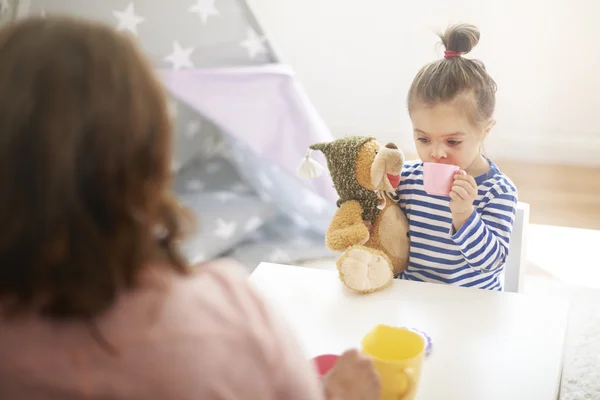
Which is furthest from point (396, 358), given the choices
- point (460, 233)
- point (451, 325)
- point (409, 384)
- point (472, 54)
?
point (472, 54)

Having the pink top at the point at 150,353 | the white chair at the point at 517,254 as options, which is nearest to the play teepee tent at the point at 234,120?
the white chair at the point at 517,254

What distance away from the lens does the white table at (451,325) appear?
2.89 feet

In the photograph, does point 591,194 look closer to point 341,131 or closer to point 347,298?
point 341,131

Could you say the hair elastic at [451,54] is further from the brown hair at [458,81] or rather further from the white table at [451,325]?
the white table at [451,325]

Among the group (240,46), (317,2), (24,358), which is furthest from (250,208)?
(24,358)

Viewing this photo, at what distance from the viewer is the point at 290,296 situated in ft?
3.66

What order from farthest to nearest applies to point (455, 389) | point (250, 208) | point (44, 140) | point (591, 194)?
1. point (591, 194)
2. point (250, 208)
3. point (455, 389)
4. point (44, 140)

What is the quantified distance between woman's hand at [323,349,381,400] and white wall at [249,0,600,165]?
88.2 inches

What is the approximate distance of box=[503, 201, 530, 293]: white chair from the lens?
130 centimetres

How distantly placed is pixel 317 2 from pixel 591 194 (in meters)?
1.39

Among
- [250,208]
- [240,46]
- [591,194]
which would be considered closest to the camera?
[240,46]

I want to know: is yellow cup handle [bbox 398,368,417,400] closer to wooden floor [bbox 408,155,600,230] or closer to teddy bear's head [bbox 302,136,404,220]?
teddy bear's head [bbox 302,136,404,220]

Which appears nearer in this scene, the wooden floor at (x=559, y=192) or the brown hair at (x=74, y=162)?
the brown hair at (x=74, y=162)

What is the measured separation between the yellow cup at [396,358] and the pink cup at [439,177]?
36 centimetres
